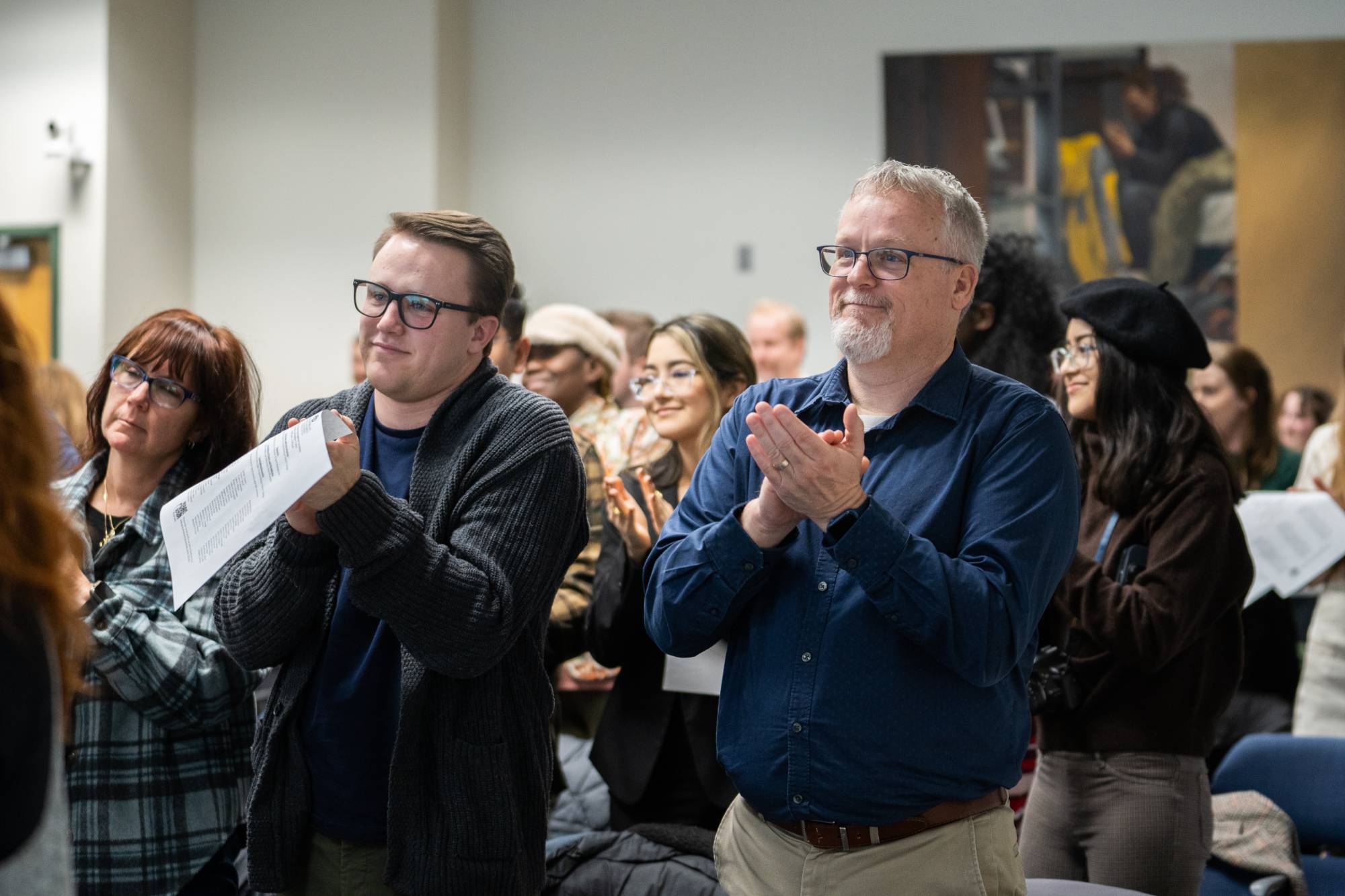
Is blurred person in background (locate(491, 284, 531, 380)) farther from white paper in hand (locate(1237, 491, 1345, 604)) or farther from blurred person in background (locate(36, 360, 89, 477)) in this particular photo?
blurred person in background (locate(36, 360, 89, 477))

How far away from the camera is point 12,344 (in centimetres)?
114

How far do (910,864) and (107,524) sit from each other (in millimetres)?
1602

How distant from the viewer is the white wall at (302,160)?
23.8 ft

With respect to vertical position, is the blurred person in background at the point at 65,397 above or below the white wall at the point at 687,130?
below

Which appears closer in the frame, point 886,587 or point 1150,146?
point 886,587

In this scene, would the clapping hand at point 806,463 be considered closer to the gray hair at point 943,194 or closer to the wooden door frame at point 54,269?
the gray hair at point 943,194

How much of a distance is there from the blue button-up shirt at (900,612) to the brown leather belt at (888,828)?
0.06 feet

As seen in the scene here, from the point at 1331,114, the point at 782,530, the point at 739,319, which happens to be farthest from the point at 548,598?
the point at 1331,114

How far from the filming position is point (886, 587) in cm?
159

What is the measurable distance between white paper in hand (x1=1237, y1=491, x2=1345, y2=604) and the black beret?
2.80 feet

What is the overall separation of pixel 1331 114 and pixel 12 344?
293 inches

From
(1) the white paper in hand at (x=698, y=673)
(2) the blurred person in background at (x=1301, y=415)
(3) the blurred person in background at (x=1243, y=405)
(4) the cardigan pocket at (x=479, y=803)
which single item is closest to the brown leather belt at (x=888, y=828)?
(4) the cardigan pocket at (x=479, y=803)

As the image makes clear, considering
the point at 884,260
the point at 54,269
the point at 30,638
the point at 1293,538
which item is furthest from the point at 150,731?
the point at 54,269

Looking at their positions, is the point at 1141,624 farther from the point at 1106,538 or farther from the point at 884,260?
the point at 884,260
